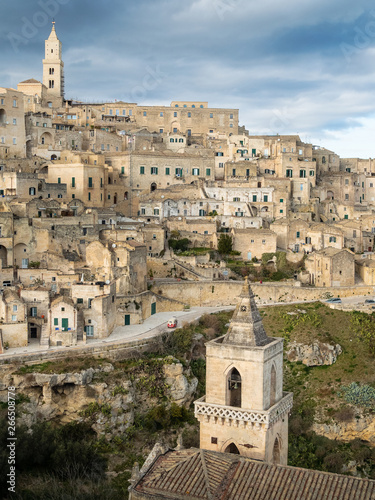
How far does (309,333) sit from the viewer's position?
41531 mm

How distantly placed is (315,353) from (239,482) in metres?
24.0

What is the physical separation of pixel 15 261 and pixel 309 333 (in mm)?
20146

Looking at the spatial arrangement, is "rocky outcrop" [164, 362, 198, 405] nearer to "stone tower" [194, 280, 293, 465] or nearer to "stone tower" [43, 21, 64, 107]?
"stone tower" [194, 280, 293, 465]

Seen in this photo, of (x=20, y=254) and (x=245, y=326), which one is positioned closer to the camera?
(x=245, y=326)

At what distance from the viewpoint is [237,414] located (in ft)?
61.5

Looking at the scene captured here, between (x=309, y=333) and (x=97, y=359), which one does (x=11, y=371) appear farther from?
(x=309, y=333)

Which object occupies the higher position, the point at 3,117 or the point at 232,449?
the point at 3,117

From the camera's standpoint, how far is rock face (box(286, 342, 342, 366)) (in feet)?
131

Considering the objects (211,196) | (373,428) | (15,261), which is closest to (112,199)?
(211,196)

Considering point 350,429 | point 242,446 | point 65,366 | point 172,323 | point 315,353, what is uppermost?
point 242,446

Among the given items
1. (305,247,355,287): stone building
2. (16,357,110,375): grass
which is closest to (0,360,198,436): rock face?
(16,357,110,375): grass

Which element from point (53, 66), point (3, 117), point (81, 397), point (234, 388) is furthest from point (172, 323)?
point (53, 66)

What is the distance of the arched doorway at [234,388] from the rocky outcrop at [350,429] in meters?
16.5

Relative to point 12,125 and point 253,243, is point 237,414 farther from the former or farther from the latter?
point 12,125
